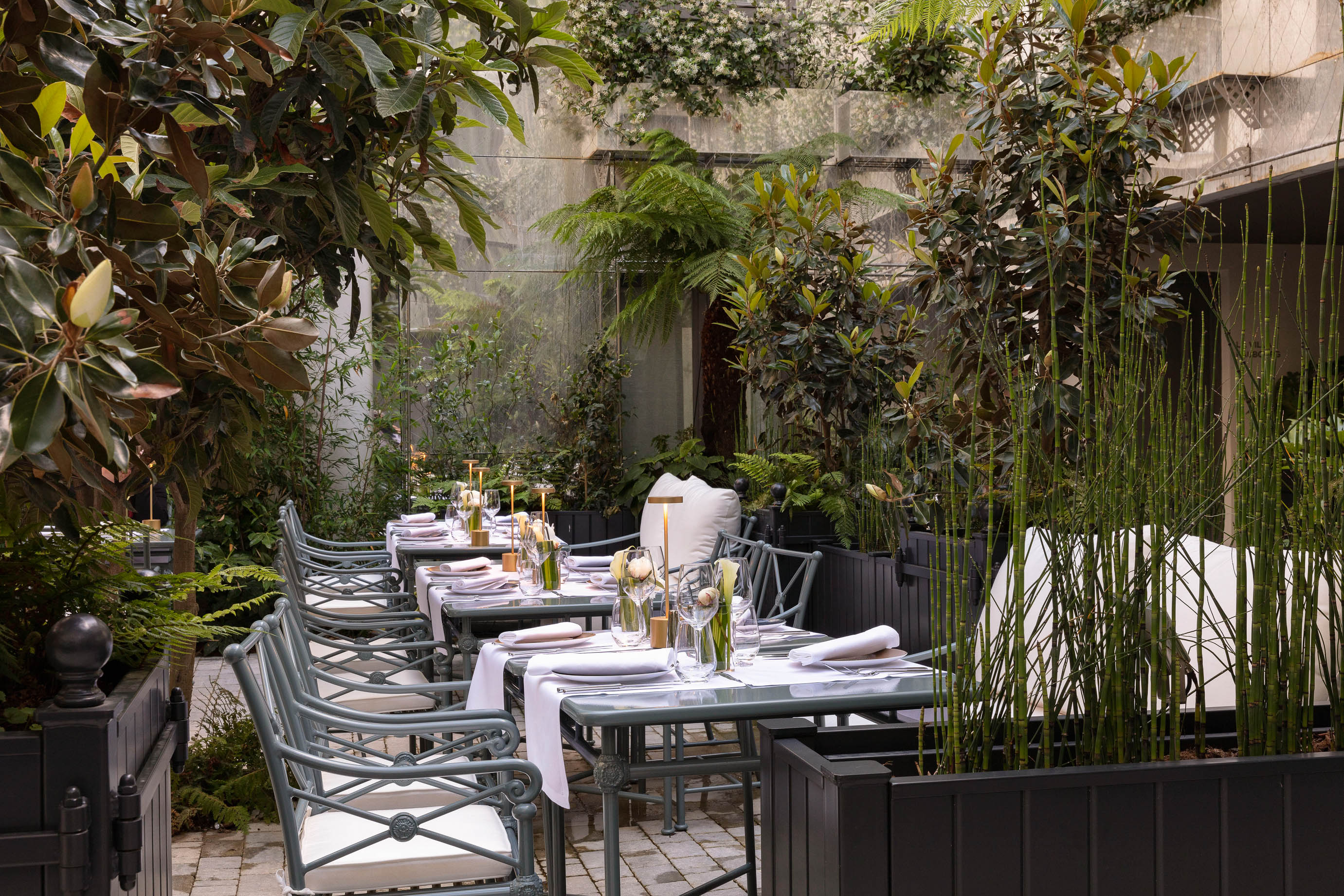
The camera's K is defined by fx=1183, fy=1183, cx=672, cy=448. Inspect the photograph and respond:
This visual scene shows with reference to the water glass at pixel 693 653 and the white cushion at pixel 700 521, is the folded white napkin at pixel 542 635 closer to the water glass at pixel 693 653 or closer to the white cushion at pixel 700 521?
the water glass at pixel 693 653

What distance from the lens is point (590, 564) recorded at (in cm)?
453

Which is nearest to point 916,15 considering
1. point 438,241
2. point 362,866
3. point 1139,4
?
point 1139,4

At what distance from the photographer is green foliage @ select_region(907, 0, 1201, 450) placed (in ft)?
12.0

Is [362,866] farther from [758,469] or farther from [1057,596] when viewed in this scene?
[758,469]

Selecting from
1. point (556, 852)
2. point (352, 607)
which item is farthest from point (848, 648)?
point (352, 607)

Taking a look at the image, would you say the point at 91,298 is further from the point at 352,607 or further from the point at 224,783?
the point at 352,607

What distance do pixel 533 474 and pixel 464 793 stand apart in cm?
676

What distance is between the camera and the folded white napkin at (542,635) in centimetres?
285

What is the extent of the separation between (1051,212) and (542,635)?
7.08 feet

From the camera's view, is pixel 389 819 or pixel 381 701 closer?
pixel 389 819

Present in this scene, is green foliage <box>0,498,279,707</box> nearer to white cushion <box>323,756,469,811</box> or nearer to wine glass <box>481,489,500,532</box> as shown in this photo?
white cushion <box>323,756,469,811</box>

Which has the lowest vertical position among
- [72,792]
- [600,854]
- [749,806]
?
[600,854]

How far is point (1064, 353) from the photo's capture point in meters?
3.94

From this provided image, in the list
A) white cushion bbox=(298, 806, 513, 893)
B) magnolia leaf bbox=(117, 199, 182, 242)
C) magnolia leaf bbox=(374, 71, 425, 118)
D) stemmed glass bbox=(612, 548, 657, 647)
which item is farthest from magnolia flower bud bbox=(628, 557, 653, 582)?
magnolia leaf bbox=(117, 199, 182, 242)
